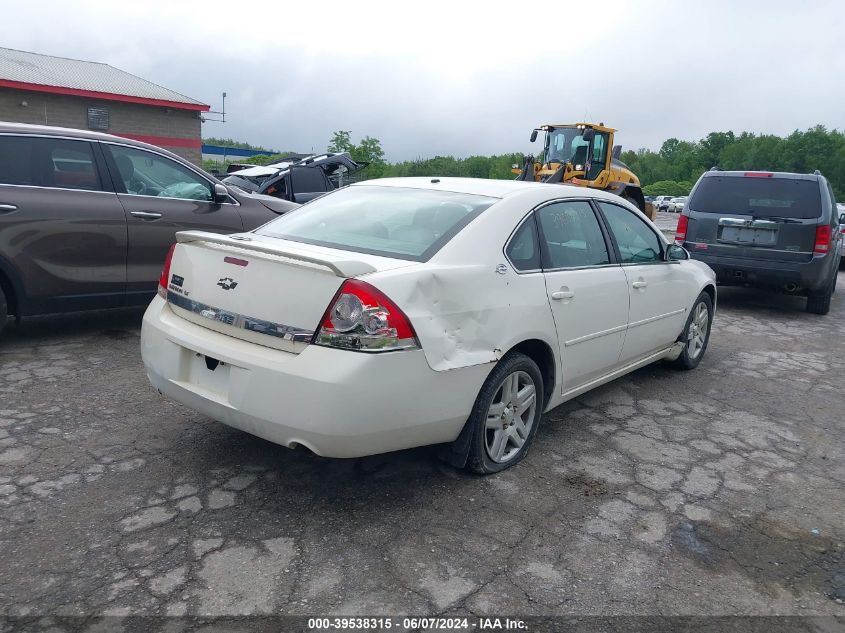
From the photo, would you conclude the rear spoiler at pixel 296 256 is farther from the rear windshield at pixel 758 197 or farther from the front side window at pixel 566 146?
the front side window at pixel 566 146

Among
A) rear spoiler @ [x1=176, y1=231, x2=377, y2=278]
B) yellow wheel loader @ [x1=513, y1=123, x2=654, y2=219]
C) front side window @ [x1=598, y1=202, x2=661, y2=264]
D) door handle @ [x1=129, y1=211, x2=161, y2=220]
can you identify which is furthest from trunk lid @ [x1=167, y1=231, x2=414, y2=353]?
yellow wheel loader @ [x1=513, y1=123, x2=654, y2=219]

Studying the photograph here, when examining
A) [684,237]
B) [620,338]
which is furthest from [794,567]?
[684,237]

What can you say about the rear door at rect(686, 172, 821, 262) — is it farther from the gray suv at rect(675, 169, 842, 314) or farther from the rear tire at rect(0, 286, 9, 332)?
the rear tire at rect(0, 286, 9, 332)


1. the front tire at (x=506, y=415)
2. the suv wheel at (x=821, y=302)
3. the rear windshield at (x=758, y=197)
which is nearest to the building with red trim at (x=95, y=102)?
the rear windshield at (x=758, y=197)

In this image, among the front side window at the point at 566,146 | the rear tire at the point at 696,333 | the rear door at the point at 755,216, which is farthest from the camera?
the front side window at the point at 566,146

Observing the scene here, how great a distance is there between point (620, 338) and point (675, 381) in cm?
140

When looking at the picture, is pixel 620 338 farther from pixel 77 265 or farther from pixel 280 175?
pixel 280 175

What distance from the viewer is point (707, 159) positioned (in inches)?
4503

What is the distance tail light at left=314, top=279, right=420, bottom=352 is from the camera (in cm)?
295

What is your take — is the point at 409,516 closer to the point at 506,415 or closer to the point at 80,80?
the point at 506,415

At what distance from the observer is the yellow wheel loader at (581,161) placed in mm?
16562

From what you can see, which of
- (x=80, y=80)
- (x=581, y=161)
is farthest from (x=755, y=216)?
(x=80, y=80)

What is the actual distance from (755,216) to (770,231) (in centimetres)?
26

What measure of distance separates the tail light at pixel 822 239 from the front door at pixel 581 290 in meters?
5.05
